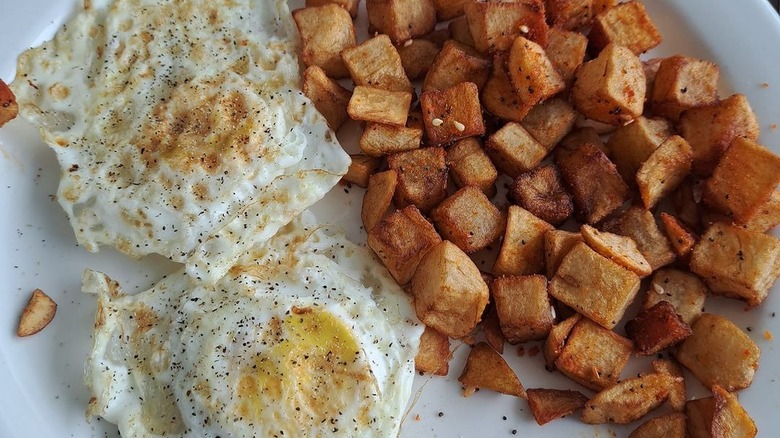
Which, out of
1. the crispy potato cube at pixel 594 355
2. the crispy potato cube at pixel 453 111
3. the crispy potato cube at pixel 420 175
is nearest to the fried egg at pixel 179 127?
the crispy potato cube at pixel 420 175

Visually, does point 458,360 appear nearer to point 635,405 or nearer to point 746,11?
point 635,405

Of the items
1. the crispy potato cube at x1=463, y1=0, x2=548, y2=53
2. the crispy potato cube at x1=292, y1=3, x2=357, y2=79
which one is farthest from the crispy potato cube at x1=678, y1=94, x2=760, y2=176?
the crispy potato cube at x1=292, y1=3, x2=357, y2=79

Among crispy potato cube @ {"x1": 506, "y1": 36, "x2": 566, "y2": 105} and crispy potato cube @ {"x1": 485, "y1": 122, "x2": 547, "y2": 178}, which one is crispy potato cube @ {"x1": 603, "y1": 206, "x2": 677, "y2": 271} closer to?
crispy potato cube @ {"x1": 485, "y1": 122, "x2": 547, "y2": 178}

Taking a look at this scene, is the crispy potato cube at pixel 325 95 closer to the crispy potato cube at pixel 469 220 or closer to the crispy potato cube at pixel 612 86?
the crispy potato cube at pixel 469 220

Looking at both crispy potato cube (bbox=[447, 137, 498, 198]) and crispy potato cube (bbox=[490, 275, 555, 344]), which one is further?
crispy potato cube (bbox=[447, 137, 498, 198])

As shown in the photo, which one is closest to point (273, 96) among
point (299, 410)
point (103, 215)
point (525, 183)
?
point (103, 215)

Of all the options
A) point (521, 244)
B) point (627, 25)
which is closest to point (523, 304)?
point (521, 244)
